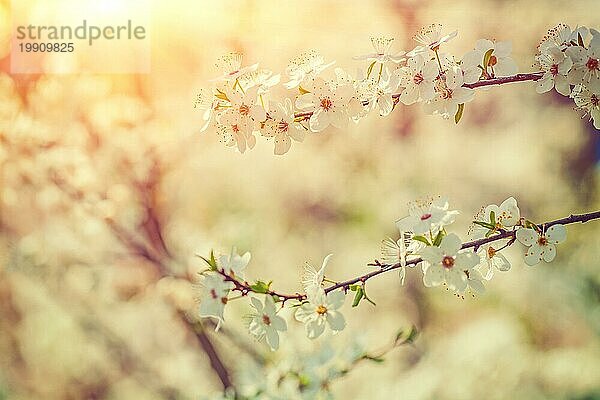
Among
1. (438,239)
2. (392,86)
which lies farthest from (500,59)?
(438,239)

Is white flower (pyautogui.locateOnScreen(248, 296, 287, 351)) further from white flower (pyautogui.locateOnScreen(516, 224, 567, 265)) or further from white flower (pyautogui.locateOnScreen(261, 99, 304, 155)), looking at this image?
white flower (pyautogui.locateOnScreen(516, 224, 567, 265))

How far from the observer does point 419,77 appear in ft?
2.91

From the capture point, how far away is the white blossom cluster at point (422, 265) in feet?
2.72

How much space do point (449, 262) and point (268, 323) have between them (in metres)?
0.21

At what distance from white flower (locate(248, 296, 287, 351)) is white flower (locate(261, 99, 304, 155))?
185 mm

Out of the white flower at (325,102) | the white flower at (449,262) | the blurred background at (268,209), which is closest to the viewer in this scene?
the white flower at (449,262)

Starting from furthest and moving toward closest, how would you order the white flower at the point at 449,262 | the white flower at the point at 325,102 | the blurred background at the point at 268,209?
the blurred background at the point at 268,209
the white flower at the point at 325,102
the white flower at the point at 449,262

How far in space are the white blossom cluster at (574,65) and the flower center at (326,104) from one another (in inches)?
9.1

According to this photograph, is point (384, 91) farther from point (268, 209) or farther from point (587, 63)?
point (268, 209)

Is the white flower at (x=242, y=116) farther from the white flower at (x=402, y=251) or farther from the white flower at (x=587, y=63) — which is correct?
the white flower at (x=587, y=63)

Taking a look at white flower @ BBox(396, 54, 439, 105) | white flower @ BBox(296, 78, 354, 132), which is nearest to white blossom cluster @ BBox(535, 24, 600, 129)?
white flower @ BBox(396, 54, 439, 105)

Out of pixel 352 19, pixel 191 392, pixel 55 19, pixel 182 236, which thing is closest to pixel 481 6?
pixel 352 19

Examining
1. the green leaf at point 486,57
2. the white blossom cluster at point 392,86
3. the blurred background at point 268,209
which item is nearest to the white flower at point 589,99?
Answer: the white blossom cluster at point 392,86

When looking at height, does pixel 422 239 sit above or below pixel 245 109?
below
